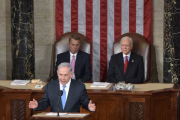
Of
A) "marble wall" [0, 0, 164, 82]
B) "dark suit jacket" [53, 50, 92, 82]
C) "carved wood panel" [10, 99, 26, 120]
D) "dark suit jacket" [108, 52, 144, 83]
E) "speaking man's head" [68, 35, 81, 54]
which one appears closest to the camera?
"carved wood panel" [10, 99, 26, 120]

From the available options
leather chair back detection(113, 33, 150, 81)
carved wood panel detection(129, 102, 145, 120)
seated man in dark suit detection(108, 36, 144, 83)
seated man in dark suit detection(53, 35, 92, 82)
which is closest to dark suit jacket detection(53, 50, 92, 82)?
seated man in dark suit detection(53, 35, 92, 82)

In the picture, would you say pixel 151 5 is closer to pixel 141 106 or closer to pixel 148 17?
pixel 148 17

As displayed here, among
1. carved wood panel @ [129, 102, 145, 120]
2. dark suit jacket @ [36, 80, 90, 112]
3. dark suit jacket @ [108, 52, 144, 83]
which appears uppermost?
dark suit jacket @ [108, 52, 144, 83]

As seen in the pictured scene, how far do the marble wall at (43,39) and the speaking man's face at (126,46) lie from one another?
1015 mm

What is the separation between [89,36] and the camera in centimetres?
902

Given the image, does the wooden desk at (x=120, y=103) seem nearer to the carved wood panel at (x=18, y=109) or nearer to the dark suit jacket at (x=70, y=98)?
the carved wood panel at (x=18, y=109)

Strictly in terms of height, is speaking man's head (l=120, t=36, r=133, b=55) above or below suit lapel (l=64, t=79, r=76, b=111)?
above

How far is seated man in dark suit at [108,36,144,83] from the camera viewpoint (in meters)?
7.93

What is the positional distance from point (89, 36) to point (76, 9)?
1.91ft

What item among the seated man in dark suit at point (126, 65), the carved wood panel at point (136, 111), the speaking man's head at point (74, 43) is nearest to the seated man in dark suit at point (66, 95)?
the carved wood panel at point (136, 111)

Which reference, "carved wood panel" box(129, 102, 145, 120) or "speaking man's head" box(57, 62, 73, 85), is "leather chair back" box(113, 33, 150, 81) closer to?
"carved wood panel" box(129, 102, 145, 120)

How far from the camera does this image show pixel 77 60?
8312mm

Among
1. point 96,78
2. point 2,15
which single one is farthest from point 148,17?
point 2,15

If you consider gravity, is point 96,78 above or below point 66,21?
below
